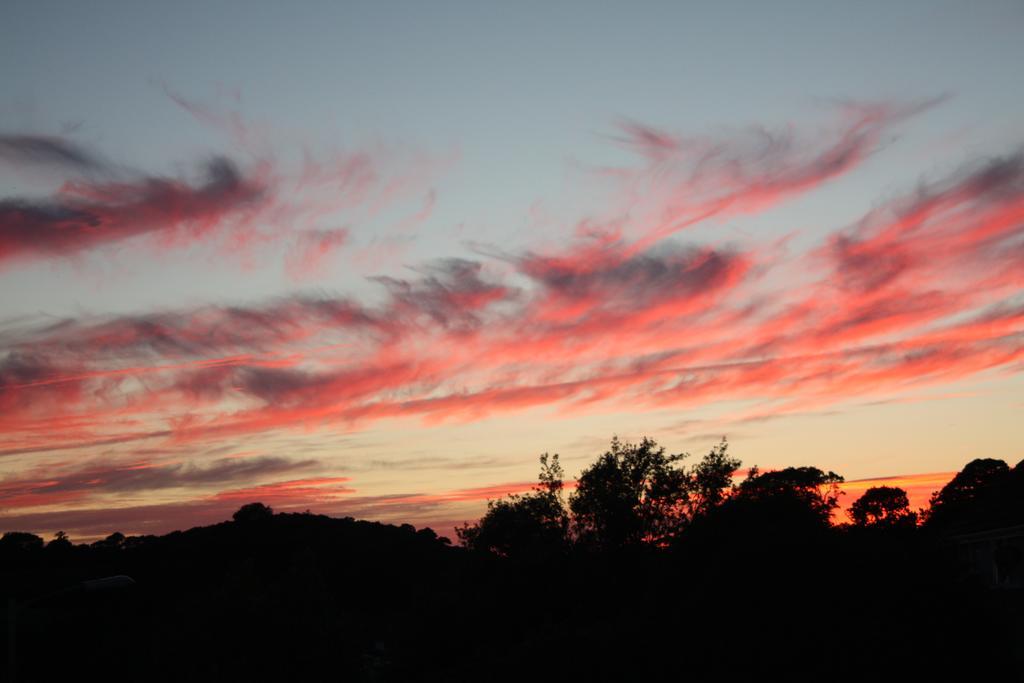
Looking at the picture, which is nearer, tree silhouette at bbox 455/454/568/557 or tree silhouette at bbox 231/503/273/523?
tree silhouette at bbox 455/454/568/557

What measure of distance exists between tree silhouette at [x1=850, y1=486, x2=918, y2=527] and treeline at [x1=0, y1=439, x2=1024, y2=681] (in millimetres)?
12826

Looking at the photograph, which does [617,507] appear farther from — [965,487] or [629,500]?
[965,487]

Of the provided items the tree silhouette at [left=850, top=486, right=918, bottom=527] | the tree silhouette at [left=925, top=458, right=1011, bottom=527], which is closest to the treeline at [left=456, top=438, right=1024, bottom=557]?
the tree silhouette at [left=925, top=458, right=1011, bottom=527]

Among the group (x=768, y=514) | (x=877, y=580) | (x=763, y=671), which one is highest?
(x=768, y=514)

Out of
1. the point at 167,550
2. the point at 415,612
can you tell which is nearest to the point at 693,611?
the point at 415,612

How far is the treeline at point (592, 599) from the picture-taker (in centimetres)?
2750

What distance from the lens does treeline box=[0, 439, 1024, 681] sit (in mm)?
27500

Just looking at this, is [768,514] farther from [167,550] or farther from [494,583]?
[167,550]

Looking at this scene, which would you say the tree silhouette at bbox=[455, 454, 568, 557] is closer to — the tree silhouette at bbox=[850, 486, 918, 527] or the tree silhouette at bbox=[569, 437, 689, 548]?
the tree silhouette at bbox=[569, 437, 689, 548]

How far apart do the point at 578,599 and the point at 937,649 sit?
25.1 meters

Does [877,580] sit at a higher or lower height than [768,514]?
lower

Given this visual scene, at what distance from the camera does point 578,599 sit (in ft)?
161

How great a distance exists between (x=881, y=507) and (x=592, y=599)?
76.2 m

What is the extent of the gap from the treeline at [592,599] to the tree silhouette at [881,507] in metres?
12.8
